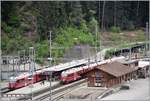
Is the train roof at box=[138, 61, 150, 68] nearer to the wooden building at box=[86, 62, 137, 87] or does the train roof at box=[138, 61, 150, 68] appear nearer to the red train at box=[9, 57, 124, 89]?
the red train at box=[9, 57, 124, 89]

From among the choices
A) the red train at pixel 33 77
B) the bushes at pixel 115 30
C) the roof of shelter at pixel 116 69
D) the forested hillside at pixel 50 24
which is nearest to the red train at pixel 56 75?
the red train at pixel 33 77

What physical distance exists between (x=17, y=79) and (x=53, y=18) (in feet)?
16.3

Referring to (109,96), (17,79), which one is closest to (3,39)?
(17,79)

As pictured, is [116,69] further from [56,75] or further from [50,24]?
[50,24]

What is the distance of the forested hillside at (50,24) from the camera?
39.1 ft

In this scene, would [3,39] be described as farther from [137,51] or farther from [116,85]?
[137,51]

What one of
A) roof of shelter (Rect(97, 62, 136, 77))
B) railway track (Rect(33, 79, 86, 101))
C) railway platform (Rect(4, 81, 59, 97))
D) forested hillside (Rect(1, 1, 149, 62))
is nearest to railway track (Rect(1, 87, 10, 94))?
railway platform (Rect(4, 81, 59, 97))

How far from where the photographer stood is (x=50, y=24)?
13.3 metres

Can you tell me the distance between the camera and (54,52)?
12.0 metres

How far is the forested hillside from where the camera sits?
11914mm

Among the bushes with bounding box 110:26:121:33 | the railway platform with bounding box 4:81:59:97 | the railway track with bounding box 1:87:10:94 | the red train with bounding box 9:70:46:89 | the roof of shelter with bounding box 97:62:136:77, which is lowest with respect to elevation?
the railway track with bounding box 1:87:10:94

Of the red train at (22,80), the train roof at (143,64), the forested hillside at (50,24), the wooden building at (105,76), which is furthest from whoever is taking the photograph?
the forested hillside at (50,24)

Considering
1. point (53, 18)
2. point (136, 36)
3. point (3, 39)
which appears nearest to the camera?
point (3, 39)

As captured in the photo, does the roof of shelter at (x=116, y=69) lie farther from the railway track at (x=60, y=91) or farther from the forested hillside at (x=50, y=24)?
the forested hillside at (x=50, y=24)
